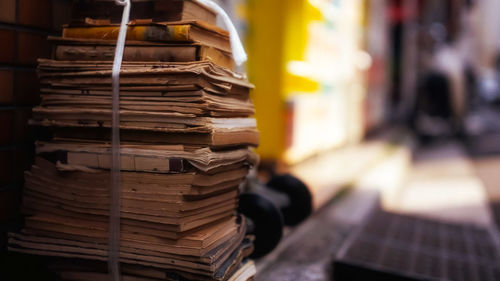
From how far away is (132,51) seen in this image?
1.11 m

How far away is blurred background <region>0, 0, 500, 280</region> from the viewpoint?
132 cm

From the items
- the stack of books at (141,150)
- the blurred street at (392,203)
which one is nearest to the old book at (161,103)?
the stack of books at (141,150)

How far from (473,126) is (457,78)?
304cm

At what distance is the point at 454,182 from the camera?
14.3 ft

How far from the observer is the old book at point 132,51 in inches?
42.3

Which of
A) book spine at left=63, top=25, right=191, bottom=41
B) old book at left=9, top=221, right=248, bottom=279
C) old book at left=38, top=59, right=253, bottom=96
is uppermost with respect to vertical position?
book spine at left=63, top=25, right=191, bottom=41

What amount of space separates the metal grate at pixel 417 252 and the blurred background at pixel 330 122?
0.33 ft

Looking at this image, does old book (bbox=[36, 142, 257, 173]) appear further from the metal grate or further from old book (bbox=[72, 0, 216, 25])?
the metal grate

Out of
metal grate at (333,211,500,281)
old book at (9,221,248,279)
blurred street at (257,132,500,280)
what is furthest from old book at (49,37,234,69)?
metal grate at (333,211,500,281)

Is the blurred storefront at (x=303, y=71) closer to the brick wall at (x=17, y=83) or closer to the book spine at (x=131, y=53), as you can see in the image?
the brick wall at (x=17, y=83)

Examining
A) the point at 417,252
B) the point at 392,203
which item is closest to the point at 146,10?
the point at 417,252

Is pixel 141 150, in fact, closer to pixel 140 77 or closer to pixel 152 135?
pixel 152 135

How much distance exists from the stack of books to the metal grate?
2.47 ft

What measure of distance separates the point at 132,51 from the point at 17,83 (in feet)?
1.40
